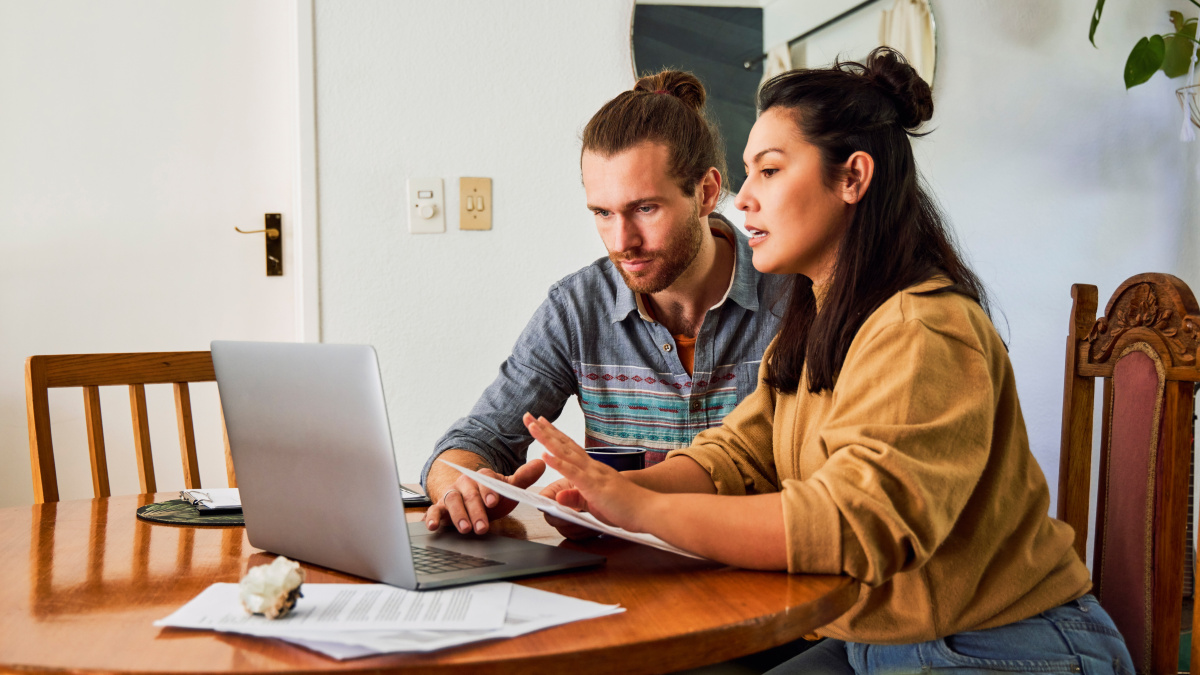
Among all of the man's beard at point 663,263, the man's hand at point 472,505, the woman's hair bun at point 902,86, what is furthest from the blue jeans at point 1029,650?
the man's beard at point 663,263

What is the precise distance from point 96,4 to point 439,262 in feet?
3.48

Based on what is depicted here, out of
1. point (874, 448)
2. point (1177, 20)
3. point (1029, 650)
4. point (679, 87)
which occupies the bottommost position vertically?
point (1029, 650)

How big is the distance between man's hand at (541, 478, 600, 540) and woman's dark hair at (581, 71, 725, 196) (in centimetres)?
69

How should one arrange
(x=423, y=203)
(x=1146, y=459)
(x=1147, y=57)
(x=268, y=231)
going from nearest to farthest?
(x=1146, y=459), (x=1147, y=57), (x=423, y=203), (x=268, y=231)

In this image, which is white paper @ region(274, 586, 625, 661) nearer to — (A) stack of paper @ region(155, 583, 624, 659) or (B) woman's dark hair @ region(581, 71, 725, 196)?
(A) stack of paper @ region(155, 583, 624, 659)

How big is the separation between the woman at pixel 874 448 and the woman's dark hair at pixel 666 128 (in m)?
0.43

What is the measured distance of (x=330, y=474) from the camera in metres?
0.81

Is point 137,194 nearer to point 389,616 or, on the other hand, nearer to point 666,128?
point 666,128

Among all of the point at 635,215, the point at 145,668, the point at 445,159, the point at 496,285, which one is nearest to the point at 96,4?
the point at 445,159

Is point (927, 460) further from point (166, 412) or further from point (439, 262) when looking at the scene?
point (166, 412)

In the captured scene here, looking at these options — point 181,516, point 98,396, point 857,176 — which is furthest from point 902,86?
point 98,396

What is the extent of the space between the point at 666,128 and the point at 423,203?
2.95ft

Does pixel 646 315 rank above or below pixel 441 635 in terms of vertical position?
above

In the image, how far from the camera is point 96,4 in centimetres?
232
